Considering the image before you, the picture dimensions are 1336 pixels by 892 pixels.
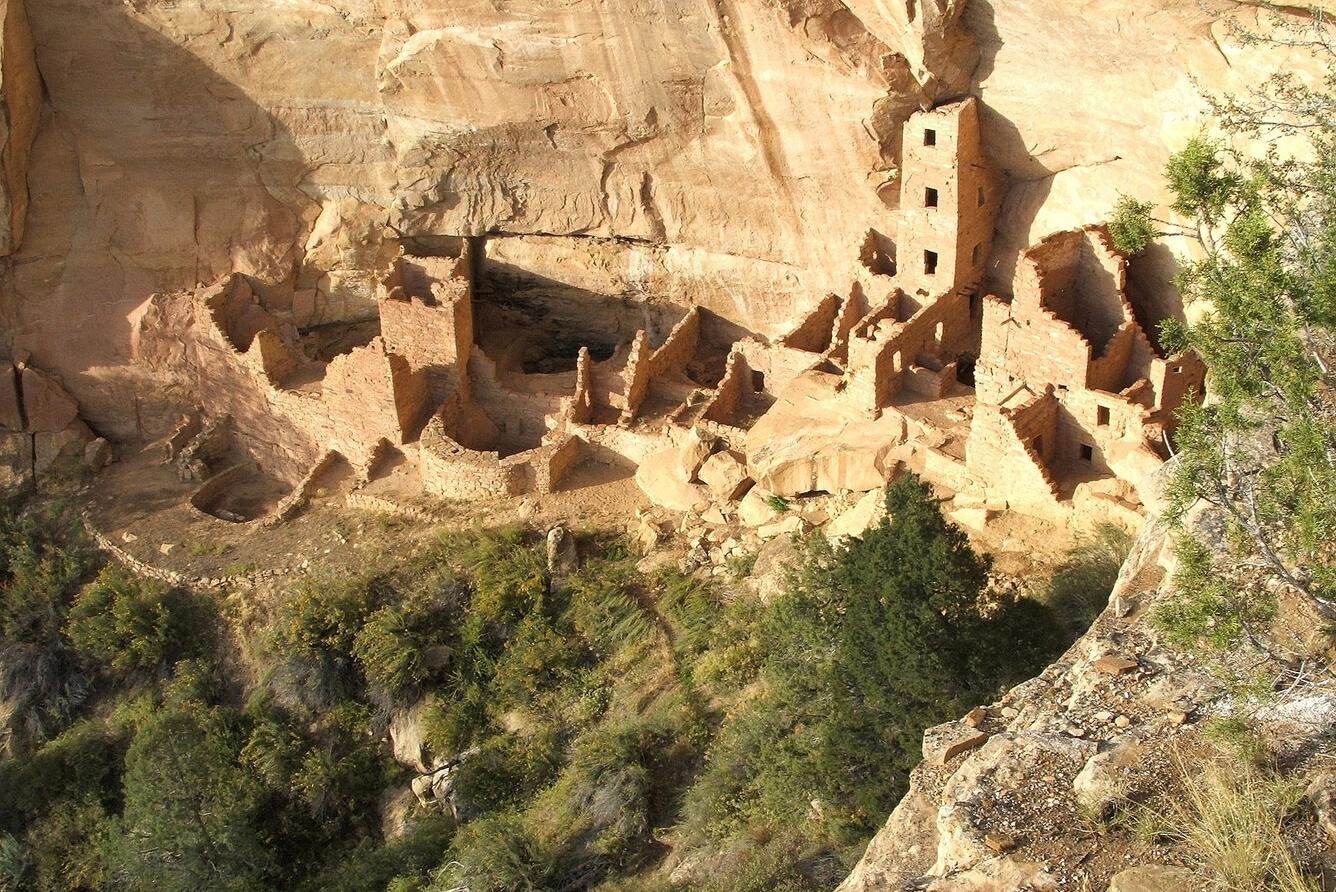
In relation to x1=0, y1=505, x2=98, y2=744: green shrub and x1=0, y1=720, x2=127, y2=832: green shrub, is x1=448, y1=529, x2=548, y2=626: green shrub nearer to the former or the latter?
x1=0, y1=720, x2=127, y2=832: green shrub

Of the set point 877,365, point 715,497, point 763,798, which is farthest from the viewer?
point 715,497

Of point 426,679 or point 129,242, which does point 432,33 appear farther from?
point 426,679

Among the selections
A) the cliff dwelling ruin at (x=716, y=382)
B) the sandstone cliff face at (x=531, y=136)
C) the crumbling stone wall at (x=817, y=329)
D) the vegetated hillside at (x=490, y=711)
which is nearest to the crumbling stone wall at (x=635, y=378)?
the cliff dwelling ruin at (x=716, y=382)

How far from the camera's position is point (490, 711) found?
55.7ft

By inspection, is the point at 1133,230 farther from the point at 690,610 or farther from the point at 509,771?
the point at 509,771

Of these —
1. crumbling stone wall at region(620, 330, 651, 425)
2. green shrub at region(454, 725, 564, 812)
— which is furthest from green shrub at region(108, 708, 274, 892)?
crumbling stone wall at region(620, 330, 651, 425)

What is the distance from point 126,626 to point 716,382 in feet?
27.2

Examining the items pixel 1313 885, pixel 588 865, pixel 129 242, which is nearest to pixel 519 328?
pixel 129 242

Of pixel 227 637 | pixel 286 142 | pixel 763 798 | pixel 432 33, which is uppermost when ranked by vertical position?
pixel 432 33

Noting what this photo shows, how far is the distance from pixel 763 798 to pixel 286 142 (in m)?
12.3

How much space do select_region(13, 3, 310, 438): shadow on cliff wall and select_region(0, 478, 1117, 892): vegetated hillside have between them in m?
3.35

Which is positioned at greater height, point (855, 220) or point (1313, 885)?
point (1313, 885)

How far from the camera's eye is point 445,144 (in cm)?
2052

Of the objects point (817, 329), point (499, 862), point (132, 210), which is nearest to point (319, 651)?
point (499, 862)
